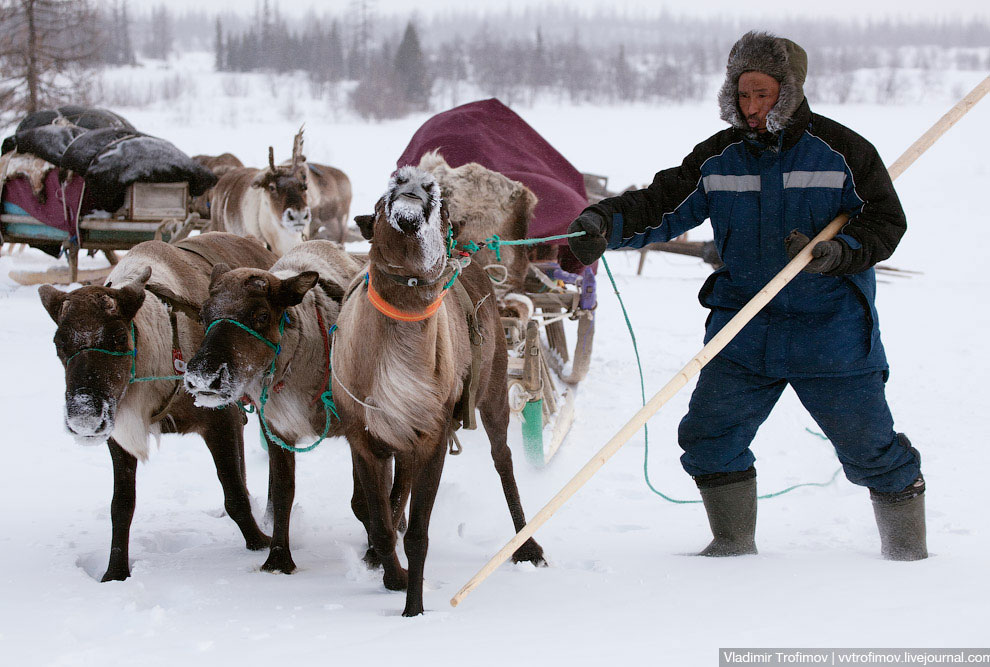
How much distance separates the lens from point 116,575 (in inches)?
143

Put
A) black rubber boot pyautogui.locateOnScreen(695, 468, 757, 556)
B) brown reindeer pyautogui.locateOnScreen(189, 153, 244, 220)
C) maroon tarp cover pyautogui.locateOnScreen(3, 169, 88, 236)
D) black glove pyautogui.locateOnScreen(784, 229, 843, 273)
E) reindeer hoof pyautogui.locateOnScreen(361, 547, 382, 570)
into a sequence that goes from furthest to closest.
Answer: brown reindeer pyautogui.locateOnScreen(189, 153, 244, 220) → maroon tarp cover pyautogui.locateOnScreen(3, 169, 88, 236) → reindeer hoof pyautogui.locateOnScreen(361, 547, 382, 570) → black rubber boot pyautogui.locateOnScreen(695, 468, 757, 556) → black glove pyautogui.locateOnScreen(784, 229, 843, 273)

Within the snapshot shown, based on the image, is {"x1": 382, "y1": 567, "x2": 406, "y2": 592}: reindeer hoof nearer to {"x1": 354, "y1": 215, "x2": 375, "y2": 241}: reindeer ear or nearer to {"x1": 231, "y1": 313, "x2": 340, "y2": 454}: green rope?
{"x1": 231, "y1": 313, "x2": 340, "y2": 454}: green rope

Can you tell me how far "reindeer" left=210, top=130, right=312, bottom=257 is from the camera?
8.25 metres

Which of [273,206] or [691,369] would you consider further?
[273,206]

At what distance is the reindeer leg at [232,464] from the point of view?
3996 millimetres

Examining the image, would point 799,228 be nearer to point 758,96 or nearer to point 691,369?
point 758,96

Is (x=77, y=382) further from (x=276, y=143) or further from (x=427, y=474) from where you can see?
(x=276, y=143)

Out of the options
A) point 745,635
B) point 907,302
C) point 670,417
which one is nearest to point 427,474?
point 745,635

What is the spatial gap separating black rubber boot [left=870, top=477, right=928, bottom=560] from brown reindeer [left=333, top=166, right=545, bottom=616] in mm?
1840

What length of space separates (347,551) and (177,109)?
147ft

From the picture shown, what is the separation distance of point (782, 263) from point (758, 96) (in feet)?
2.23

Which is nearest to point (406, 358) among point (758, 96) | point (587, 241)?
point (587, 241)

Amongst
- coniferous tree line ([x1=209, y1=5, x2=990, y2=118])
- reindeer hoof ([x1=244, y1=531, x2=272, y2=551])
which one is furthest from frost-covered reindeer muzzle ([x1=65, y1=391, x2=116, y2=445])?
coniferous tree line ([x1=209, y1=5, x2=990, y2=118])

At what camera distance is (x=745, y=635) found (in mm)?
2578
